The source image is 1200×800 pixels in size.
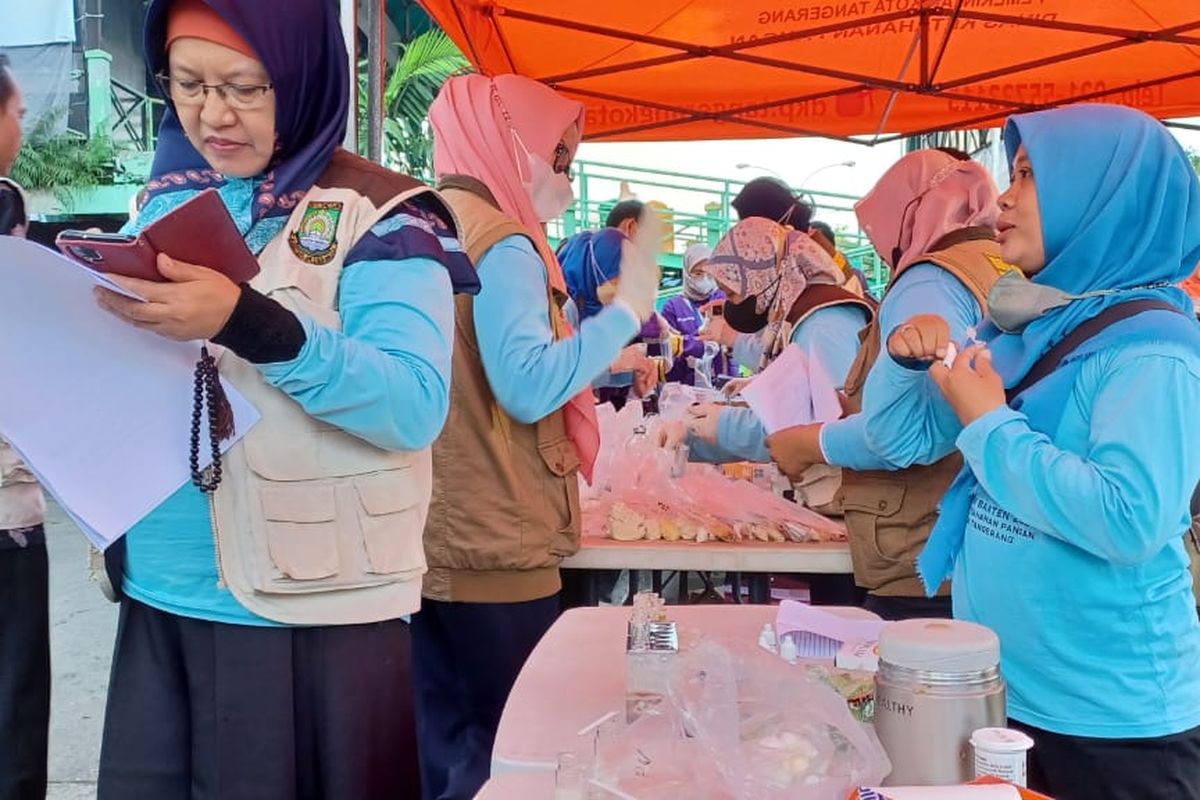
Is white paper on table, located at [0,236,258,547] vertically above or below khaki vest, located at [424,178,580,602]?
above

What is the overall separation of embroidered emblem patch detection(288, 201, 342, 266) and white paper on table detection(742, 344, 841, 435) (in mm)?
1183

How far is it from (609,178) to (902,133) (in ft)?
22.9

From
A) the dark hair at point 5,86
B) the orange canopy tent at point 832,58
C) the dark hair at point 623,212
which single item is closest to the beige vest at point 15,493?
the dark hair at point 5,86

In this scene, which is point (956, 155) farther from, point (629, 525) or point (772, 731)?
point (772, 731)

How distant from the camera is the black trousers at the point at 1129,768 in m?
1.21

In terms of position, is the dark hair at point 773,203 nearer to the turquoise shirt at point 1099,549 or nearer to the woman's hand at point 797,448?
the woman's hand at point 797,448

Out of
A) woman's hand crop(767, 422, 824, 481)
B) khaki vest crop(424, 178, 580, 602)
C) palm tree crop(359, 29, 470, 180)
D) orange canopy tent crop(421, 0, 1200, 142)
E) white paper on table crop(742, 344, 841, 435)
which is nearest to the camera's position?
khaki vest crop(424, 178, 580, 602)

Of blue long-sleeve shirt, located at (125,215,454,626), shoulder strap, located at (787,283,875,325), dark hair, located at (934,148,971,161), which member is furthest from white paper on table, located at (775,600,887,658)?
dark hair, located at (934,148,971,161)

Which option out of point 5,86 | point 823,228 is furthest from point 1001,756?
point 823,228

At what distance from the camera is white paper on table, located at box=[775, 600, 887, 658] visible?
1.24 metres

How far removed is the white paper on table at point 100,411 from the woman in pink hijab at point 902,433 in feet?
3.48

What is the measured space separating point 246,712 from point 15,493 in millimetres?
1064


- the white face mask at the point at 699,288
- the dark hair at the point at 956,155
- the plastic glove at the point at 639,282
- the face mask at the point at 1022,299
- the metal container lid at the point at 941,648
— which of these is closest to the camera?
the metal container lid at the point at 941,648

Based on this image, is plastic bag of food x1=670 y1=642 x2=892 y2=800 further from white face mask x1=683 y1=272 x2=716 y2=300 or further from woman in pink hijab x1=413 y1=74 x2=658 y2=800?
white face mask x1=683 y1=272 x2=716 y2=300
